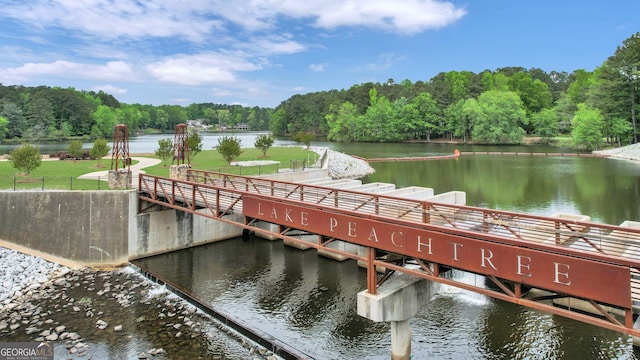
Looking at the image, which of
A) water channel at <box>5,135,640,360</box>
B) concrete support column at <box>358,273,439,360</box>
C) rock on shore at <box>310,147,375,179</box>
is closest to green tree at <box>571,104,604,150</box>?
rock on shore at <box>310,147,375,179</box>

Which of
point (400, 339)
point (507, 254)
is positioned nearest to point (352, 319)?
point (400, 339)

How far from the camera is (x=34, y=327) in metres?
15.1

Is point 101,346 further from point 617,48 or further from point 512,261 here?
point 617,48

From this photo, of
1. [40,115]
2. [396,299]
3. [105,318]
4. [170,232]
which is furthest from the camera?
[40,115]

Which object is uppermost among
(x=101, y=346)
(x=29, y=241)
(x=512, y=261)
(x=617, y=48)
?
(x=617, y=48)

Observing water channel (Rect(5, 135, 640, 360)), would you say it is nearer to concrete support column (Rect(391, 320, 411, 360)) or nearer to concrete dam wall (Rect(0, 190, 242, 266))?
concrete support column (Rect(391, 320, 411, 360))

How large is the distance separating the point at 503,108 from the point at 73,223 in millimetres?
104963

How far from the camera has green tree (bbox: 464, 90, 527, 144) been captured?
105625 mm

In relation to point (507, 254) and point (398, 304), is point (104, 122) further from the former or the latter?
point (507, 254)

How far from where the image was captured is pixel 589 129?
83.5 meters

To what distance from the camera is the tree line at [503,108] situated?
3263 inches

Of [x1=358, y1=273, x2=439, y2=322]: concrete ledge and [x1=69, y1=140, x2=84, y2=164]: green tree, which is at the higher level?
[x1=69, y1=140, x2=84, y2=164]: green tree

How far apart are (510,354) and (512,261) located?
5024mm

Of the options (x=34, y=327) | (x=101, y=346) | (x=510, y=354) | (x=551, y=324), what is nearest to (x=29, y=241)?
(x=34, y=327)
